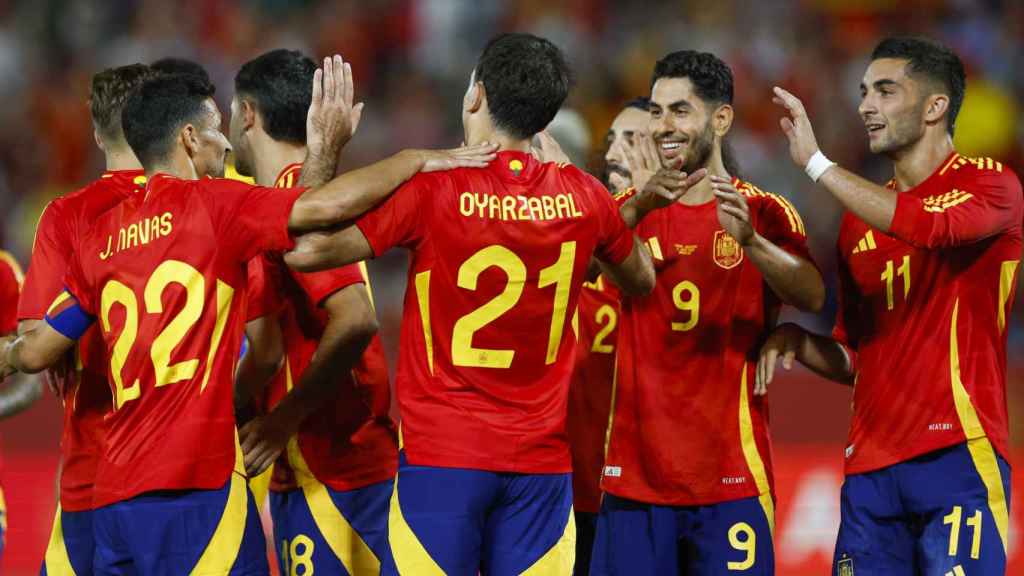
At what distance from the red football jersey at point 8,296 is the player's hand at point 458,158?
9.29ft

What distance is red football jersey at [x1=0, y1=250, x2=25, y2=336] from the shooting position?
7.20 meters

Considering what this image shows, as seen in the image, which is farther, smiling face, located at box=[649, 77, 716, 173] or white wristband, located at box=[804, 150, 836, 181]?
smiling face, located at box=[649, 77, 716, 173]

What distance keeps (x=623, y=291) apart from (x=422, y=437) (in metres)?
1.33

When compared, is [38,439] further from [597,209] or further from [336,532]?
[597,209]

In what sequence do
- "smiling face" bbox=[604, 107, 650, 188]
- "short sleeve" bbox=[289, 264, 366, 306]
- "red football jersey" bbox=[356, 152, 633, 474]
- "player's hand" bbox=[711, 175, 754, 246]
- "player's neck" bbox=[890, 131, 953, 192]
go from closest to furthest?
1. "red football jersey" bbox=[356, 152, 633, 474]
2. "short sleeve" bbox=[289, 264, 366, 306]
3. "player's hand" bbox=[711, 175, 754, 246]
4. "player's neck" bbox=[890, 131, 953, 192]
5. "smiling face" bbox=[604, 107, 650, 188]

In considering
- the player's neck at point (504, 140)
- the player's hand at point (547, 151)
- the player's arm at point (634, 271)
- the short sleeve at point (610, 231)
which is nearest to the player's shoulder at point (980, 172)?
the player's arm at point (634, 271)

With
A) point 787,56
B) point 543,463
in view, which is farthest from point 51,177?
point 543,463

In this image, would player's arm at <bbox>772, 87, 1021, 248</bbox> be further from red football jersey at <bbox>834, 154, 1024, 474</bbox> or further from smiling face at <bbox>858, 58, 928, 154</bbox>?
smiling face at <bbox>858, 58, 928, 154</bbox>

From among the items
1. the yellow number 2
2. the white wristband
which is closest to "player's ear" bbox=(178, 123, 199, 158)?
the yellow number 2

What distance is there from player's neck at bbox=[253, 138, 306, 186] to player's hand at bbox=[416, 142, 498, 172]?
1.11m

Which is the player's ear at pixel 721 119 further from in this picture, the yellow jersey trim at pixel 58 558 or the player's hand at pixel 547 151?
the yellow jersey trim at pixel 58 558

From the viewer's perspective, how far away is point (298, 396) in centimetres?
588

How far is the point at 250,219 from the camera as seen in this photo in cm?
525

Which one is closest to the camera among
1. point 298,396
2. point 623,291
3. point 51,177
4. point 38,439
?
point 298,396
